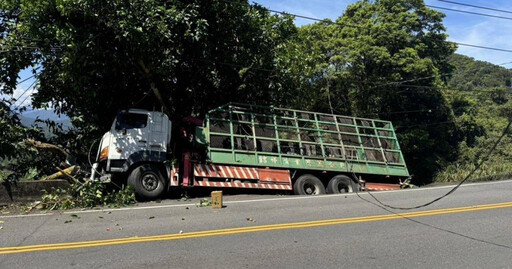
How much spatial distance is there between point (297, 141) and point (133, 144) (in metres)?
5.41

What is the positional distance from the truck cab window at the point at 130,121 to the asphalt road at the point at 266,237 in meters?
2.56

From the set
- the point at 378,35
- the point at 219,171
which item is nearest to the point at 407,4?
the point at 378,35

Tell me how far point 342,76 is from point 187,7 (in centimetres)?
1487

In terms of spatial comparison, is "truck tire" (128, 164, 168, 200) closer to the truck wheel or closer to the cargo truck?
the cargo truck

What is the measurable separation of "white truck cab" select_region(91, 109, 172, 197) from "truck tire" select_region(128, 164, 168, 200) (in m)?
0.04

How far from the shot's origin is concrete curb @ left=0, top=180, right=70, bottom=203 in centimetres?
930

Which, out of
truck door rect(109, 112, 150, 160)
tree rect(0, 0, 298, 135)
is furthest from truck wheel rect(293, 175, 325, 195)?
truck door rect(109, 112, 150, 160)

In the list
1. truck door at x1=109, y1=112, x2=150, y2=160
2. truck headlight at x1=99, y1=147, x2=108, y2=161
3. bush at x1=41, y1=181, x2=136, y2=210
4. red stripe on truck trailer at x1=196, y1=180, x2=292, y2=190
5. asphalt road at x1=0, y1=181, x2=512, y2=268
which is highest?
truck door at x1=109, y1=112, x2=150, y2=160

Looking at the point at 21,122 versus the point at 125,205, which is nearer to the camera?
the point at 125,205

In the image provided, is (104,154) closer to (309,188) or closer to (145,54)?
(145,54)

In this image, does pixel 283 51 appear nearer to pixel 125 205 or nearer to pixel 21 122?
pixel 125 205

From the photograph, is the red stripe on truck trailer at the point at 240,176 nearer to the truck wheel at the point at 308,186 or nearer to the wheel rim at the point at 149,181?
the truck wheel at the point at 308,186

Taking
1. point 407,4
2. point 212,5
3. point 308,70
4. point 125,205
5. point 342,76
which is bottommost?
point 125,205

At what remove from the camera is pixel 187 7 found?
1128 centimetres
